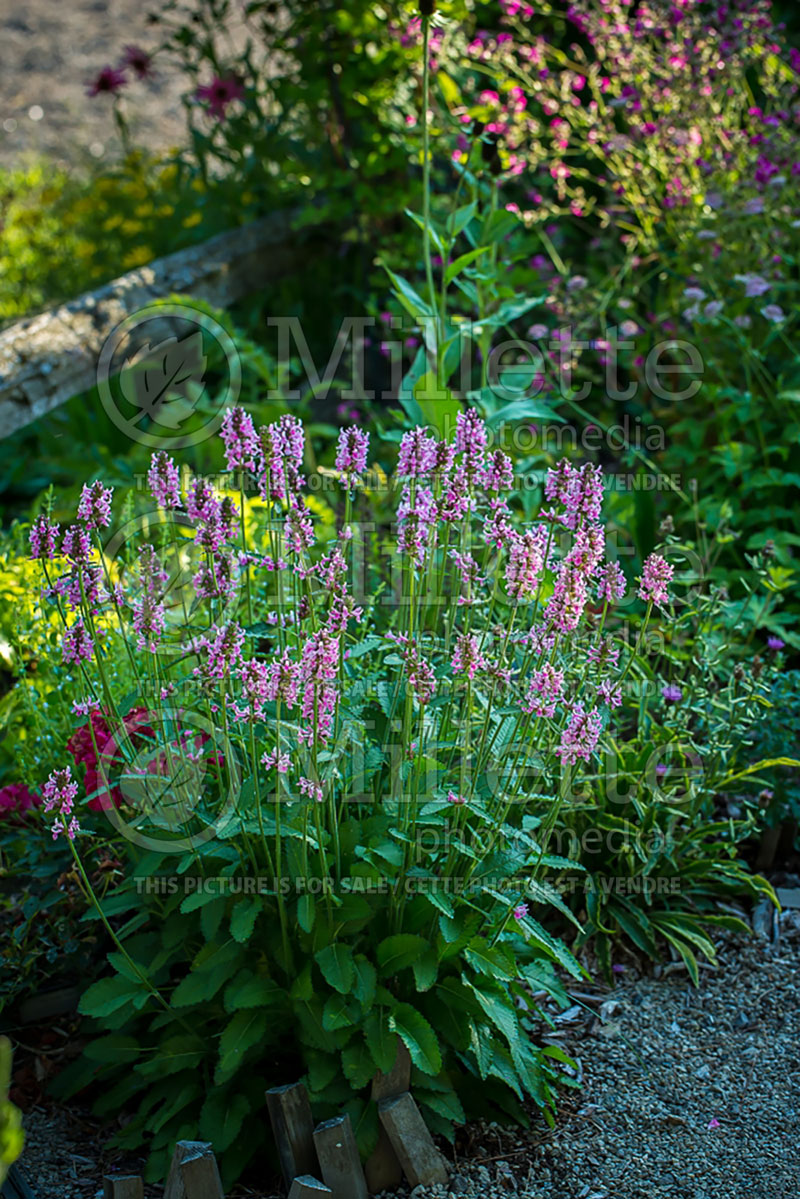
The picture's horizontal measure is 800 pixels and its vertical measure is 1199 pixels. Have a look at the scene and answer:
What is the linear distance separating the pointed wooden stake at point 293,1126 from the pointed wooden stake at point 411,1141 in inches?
4.8

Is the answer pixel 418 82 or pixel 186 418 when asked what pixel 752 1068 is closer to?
pixel 186 418

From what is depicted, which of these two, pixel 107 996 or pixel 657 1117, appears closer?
pixel 107 996

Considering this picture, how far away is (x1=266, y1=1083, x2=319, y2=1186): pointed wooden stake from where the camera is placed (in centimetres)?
174

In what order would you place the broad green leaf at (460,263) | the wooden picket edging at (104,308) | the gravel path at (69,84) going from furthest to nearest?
the gravel path at (69,84) → the wooden picket edging at (104,308) → the broad green leaf at (460,263)

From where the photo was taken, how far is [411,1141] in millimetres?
1778

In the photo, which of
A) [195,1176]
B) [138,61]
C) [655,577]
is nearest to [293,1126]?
[195,1176]

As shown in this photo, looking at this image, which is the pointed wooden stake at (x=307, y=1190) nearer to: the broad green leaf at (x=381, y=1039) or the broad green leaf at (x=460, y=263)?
the broad green leaf at (x=381, y=1039)

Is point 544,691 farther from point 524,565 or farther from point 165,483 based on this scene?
point 165,483

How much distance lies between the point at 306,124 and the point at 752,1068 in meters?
4.56

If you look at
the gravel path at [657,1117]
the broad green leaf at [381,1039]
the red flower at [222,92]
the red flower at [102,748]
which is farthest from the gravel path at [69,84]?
the broad green leaf at [381,1039]

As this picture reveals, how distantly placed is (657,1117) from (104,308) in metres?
3.49

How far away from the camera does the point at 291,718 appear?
2.02m

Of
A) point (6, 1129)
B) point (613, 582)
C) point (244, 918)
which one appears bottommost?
point (244, 918)

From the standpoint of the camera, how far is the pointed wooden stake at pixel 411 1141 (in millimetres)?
1772
